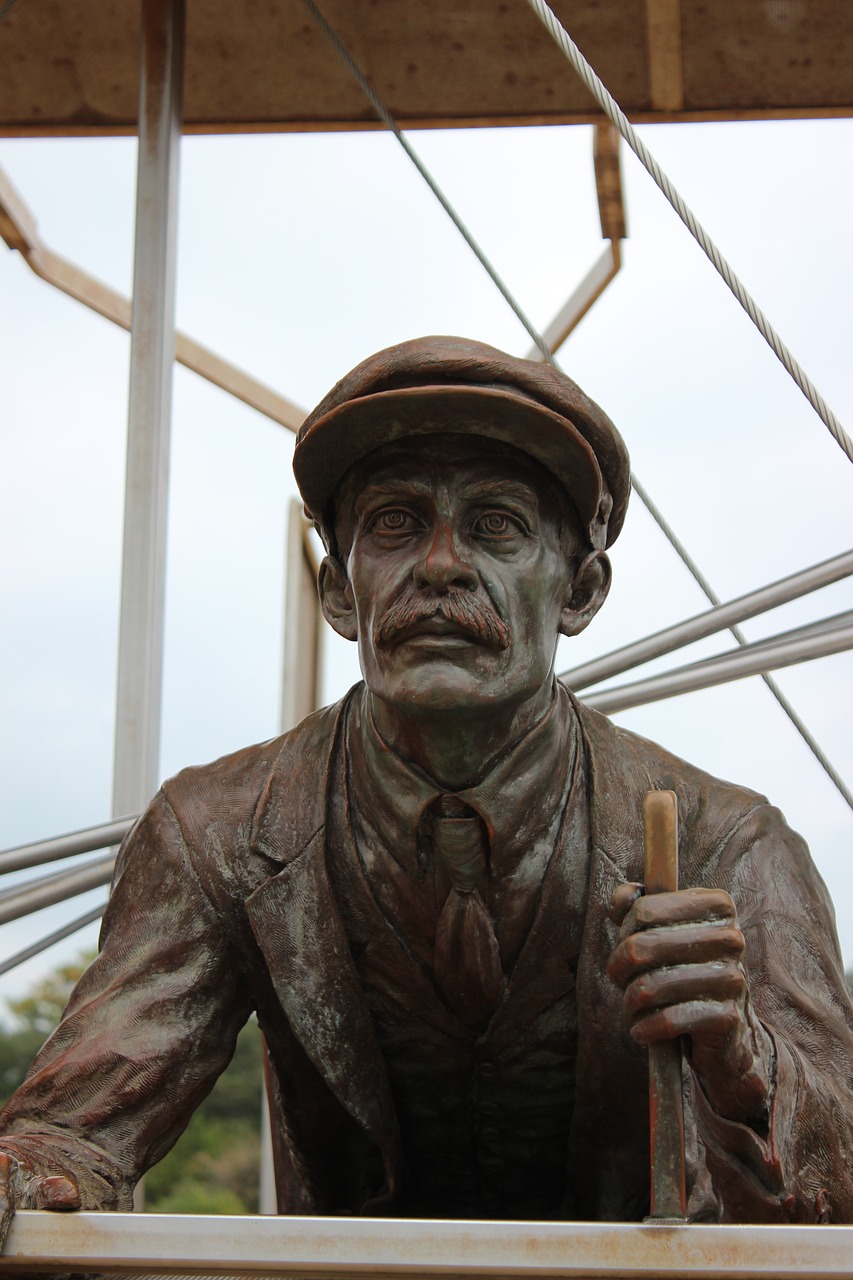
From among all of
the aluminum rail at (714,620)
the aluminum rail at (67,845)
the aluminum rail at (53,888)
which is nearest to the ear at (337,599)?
the aluminum rail at (67,845)

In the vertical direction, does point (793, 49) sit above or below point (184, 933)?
above

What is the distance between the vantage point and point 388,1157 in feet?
9.98

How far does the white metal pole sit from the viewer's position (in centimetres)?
454

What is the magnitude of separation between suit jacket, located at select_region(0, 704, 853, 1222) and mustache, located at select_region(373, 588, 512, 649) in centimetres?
40

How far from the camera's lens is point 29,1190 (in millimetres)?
2350

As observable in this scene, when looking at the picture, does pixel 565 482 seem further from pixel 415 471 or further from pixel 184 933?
pixel 184 933

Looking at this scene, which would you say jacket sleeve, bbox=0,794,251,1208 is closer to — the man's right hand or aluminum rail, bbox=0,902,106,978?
the man's right hand

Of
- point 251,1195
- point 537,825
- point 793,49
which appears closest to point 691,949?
point 537,825

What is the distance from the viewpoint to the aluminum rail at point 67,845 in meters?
4.20

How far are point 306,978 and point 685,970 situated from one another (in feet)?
2.74

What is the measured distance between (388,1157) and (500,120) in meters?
3.18

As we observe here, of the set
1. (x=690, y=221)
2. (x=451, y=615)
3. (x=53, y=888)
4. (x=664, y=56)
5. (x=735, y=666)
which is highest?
(x=664, y=56)

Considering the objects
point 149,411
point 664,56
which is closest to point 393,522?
point 149,411

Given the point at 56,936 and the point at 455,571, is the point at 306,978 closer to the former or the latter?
the point at 455,571
